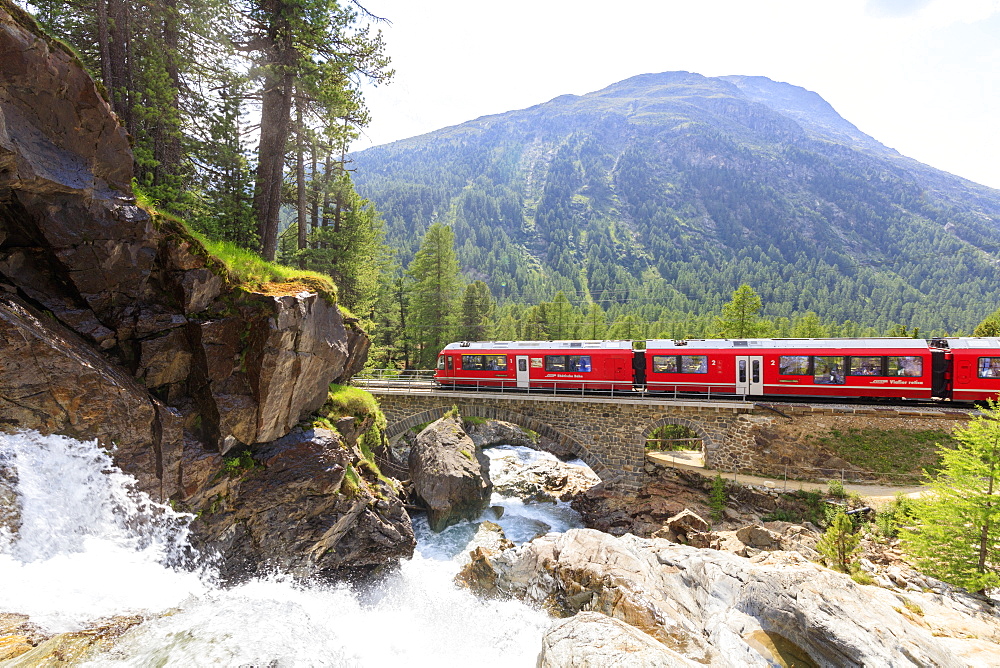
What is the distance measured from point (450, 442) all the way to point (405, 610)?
999cm

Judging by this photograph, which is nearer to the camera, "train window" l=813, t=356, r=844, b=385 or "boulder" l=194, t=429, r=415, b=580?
"boulder" l=194, t=429, r=415, b=580

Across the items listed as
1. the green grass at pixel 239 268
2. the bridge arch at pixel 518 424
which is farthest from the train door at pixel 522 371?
the green grass at pixel 239 268

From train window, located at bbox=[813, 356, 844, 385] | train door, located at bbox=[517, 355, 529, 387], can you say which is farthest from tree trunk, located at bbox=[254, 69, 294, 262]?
train window, located at bbox=[813, 356, 844, 385]

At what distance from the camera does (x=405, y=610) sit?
12.9m

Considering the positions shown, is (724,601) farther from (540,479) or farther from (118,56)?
(118,56)

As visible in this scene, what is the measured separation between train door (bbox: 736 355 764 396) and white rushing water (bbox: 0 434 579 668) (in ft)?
49.3

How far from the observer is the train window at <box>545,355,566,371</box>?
77.4 feet

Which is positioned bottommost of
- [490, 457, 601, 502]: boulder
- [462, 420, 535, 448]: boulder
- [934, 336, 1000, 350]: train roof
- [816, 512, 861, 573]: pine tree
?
[490, 457, 601, 502]: boulder

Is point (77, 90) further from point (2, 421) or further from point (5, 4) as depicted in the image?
point (2, 421)

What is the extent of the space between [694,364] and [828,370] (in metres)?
5.63

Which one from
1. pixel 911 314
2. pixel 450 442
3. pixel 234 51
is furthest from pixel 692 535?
pixel 911 314

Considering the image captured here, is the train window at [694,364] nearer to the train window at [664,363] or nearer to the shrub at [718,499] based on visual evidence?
the train window at [664,363]

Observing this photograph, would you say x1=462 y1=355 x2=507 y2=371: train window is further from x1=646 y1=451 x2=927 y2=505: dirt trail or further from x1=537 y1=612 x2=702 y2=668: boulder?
x1=537 y1=612 x2=702 y2=668: boulder

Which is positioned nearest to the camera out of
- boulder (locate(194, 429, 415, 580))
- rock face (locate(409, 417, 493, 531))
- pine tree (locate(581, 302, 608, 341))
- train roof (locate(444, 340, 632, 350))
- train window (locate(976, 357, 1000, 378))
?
boulder (locate(194, 429, 415, 580))
